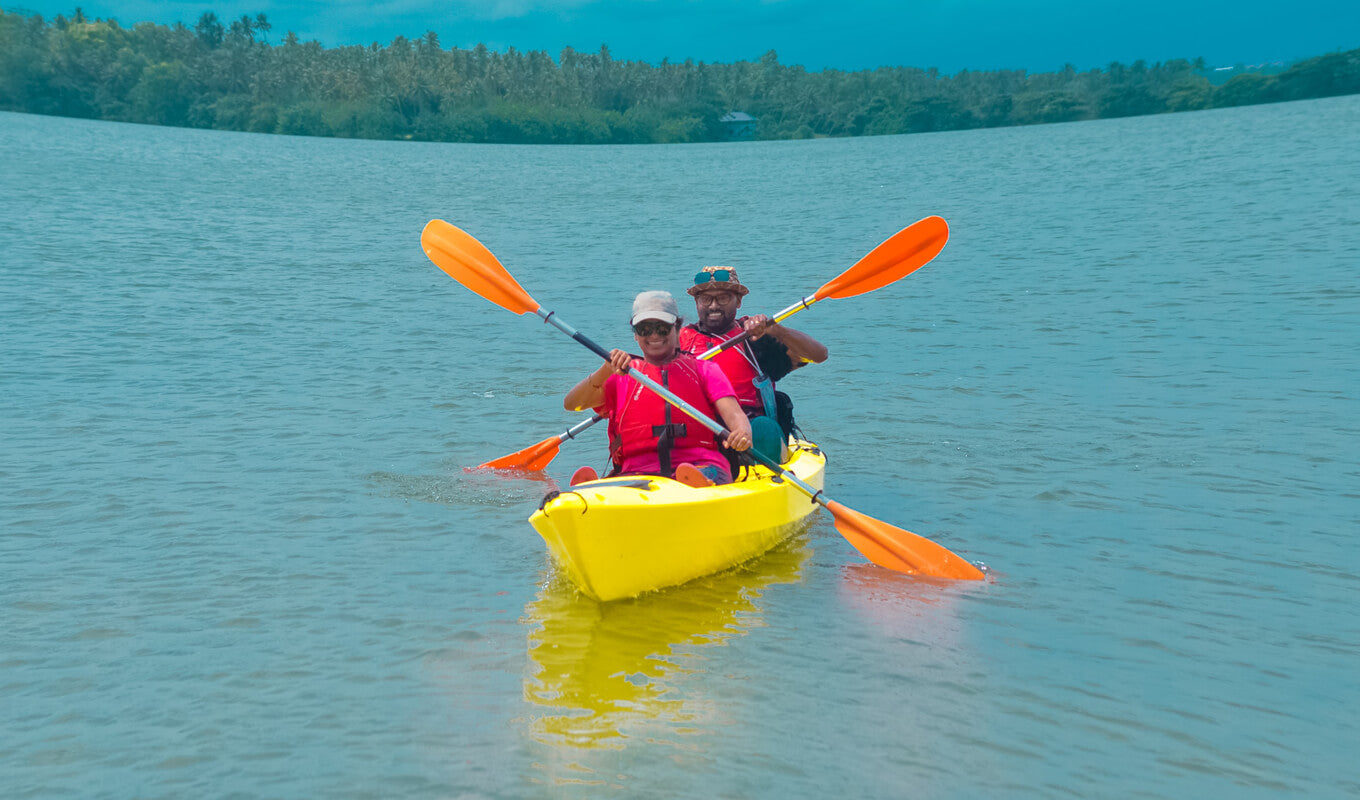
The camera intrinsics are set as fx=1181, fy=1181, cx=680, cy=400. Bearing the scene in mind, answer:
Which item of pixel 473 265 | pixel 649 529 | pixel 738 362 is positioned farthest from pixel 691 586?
pixel 473 265

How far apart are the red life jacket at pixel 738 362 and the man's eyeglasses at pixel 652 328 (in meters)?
1.29

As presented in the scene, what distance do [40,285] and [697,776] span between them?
16158 mm

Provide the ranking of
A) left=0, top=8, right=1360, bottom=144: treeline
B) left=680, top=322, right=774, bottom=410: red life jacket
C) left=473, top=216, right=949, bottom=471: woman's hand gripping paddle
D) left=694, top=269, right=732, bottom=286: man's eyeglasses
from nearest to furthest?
left=694, top=269, right=732, bottom=286: man's eyeglasses
left=680, top=322, right=774, bottom=410: red life jacket
left=473, top=216, right=949, bottom=471: woman's hand gripping paddle
left=0, top=8, right=1360, bottom=144: treeline

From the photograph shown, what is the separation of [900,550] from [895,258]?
289cm

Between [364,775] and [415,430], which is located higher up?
[415,430]

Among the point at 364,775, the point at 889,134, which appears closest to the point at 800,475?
the point at 364,775

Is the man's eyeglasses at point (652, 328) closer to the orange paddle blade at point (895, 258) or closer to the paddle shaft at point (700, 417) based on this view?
the paddle shaft at point (700, 417)

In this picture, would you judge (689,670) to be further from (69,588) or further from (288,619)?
(69,588)

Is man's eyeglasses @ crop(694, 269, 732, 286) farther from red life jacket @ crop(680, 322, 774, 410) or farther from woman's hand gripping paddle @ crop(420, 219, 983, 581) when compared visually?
woman's hand gripping paddle @ crop(420, 219, 983, 581)

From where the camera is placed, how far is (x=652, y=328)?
588 centimetres

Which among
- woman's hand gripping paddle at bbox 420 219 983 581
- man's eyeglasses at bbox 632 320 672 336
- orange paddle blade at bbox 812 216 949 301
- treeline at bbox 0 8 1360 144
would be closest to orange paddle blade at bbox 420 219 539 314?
woman's hand gripping paddle at bbox 420 219 983 581

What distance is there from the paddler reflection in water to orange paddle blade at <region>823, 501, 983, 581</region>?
75 centimetres

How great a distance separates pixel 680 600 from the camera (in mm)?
5797

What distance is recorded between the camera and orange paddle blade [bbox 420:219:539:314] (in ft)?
24.0
